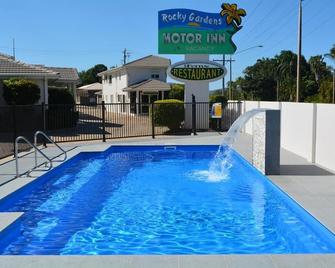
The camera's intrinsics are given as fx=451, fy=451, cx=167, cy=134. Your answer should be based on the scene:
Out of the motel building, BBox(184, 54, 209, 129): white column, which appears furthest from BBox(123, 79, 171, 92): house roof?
BBox(184, 54, 209, 129): white column

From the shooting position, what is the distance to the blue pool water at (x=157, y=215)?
6.37 metres

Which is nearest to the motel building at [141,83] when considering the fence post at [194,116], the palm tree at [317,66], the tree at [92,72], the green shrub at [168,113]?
the green shrub at [168,113]

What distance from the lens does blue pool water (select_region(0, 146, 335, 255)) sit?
251 inches

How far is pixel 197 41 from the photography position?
22.1 m

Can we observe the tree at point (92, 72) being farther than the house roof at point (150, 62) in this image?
Yes

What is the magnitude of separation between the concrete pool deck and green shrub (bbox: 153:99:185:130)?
733 centimetres

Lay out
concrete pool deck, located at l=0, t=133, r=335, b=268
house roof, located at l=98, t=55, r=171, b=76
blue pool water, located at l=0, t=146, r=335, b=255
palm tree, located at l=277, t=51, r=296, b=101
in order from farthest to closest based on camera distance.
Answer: palm tree, located at l=277, t=51, r=296, b=101
house roof, located at l=98, t=55, r=171, b=76
blue pool water, located at l=0, t=146, r=335, b=255
concrete pool deck, located at l=0, t=133, r=335, b=268

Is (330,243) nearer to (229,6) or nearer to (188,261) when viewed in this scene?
(188,261)

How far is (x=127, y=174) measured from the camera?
1212cm

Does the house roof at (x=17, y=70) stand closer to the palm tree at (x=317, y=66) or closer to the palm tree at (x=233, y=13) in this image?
the palm tree at (x=233, y=13)

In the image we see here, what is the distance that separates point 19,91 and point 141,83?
Answer: 22.3 metres

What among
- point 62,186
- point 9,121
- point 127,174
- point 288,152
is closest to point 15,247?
point 62,186

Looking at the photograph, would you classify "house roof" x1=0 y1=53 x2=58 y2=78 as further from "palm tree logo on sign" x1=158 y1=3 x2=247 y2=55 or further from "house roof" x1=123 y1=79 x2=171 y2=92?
"house roof" x1=123 y1=79 x2=171 y2=92

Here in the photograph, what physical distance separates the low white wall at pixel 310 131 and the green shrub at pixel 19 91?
12791mm
